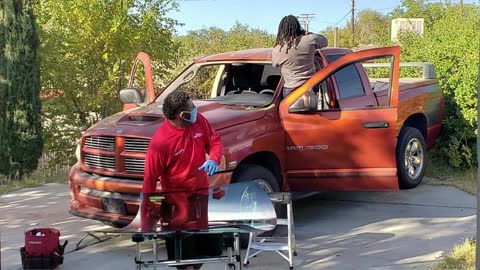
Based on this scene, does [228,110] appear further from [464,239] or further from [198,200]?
[464,239]

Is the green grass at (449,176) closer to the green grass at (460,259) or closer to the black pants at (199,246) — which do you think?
the green grass at (460,259)

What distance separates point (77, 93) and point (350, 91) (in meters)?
7.81

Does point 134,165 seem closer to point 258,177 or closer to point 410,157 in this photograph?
point 258,177

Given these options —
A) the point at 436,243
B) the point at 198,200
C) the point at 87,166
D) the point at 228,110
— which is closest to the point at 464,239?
the point at 436,243

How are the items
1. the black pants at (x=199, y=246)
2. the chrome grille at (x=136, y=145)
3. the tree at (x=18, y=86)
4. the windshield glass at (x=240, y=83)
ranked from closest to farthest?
Result: the black pants at (x=199, y=246) < the chrome grille at (x=136, y=145) < the windshield glass at (x=240, y=83) < the tree at (x=18, y=86)

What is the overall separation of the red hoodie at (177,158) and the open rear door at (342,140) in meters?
2.13

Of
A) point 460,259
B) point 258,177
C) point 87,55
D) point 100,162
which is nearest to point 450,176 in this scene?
point 460,259

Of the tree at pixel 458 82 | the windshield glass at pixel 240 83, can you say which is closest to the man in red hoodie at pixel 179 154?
the windshield glass at pixel 240 83

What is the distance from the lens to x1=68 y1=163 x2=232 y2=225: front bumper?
591 cm

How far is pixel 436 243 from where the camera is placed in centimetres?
639

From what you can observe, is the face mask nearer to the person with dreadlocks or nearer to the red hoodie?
the red hoodie

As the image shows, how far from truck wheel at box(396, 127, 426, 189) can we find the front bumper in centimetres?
298

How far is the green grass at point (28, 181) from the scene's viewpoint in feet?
31.8

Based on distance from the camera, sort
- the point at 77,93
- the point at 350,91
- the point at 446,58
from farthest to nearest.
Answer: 1. the point at 77,93
2. the point at 446,58
3. the point at 350,91
